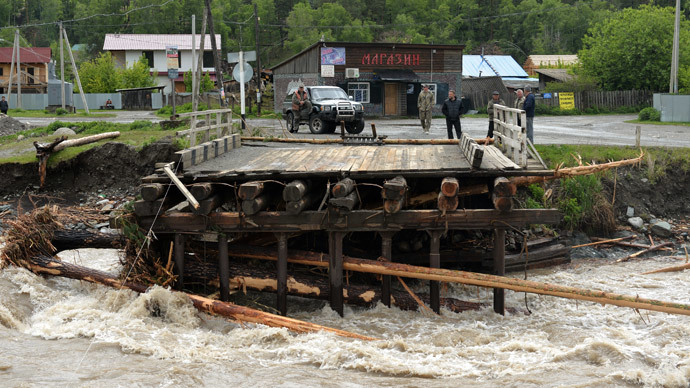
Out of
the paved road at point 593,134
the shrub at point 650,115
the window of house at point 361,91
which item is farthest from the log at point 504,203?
the window of house at point 361,91

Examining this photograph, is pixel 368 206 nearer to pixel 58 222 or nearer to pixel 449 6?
pixel 58 222

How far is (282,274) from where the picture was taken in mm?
11289

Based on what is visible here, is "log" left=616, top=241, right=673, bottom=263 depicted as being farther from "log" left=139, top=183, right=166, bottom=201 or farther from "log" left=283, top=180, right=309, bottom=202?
"log" left=139, top=183, right=166, bottom=201

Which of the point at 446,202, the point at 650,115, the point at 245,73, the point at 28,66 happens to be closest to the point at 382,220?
the point at 446,202

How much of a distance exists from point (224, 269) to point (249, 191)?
149 cm

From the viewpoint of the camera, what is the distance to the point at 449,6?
3740 inches

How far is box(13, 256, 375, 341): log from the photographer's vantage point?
10.4 m

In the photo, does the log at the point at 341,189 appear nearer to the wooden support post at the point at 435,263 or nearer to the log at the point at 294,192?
the log at the point at 294,192

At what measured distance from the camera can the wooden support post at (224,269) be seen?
11316mm

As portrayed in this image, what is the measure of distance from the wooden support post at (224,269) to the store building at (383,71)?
1256 inches

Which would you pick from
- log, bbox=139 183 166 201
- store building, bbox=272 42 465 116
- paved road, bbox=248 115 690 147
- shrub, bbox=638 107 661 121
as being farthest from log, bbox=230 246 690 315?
store building, bbox=272 42 465 116

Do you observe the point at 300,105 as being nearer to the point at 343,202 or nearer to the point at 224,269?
the point at 224,269

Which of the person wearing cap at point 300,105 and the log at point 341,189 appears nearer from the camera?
the log at point 341,189

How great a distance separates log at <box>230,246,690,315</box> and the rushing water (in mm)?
622
